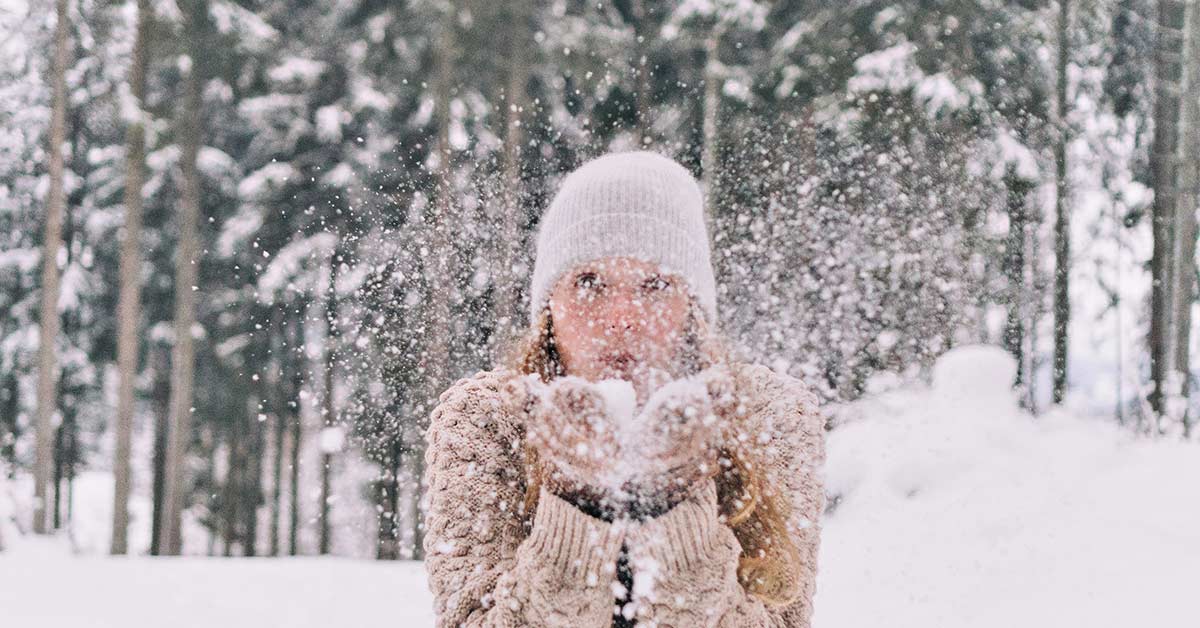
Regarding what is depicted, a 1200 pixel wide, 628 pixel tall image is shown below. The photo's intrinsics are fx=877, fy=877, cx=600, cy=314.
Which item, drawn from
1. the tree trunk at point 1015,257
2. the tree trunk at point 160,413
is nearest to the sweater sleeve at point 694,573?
the tree trunk at point 1015,257

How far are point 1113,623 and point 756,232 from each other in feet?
10.6

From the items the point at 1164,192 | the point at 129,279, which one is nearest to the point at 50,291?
the point at 129,279

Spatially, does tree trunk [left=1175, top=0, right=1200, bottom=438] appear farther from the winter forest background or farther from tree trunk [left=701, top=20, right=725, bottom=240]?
tree trunk [left=701, top=20, right=725, bottom=240]

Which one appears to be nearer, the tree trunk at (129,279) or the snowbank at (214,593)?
the snowbank at (214,593)

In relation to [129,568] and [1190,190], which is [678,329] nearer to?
[129,568]

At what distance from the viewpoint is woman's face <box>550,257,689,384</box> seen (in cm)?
207

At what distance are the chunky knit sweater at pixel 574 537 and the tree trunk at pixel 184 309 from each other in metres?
14.2

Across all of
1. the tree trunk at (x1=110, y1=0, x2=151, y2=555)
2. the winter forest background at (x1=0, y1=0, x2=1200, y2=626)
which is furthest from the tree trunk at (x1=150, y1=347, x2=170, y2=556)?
the tree trunk at (x1=110, y1=0, x2=151, y2=555)

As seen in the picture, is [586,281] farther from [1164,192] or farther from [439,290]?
[1164,192]

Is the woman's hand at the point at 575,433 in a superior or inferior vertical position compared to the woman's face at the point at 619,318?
inferior

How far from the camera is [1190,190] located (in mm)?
11727

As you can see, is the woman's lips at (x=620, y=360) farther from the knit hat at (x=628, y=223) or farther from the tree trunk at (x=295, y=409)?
the tree trunk at (x=295, y=409)

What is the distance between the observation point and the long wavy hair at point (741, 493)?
6.73ft

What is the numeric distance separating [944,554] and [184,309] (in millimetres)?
12821
